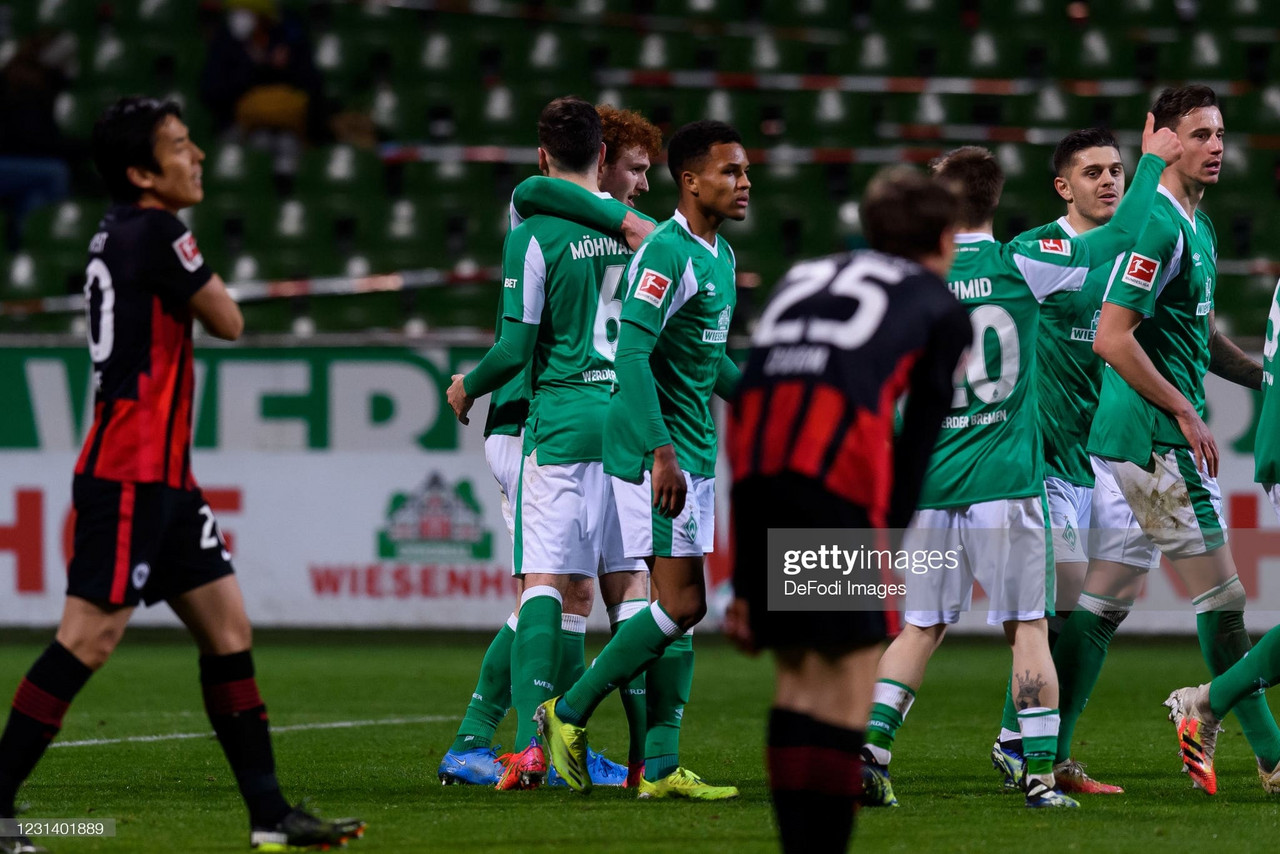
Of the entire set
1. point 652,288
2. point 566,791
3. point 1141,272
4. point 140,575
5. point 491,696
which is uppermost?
point 1141,272

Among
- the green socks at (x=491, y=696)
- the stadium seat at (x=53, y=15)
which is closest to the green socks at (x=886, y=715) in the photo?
the green socks at (x=491, y=696)

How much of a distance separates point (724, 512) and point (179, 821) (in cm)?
702

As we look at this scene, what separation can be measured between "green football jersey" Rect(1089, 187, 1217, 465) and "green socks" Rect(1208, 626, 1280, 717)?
2.51 feet

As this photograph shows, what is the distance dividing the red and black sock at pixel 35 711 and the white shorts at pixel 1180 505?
3708mm

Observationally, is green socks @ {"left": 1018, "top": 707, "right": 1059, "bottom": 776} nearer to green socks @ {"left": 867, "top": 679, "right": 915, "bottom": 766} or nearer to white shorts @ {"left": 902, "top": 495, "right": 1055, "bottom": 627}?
white shorts @ {"left": 902, "top": 495, "right": 1055, "bottom": 627}

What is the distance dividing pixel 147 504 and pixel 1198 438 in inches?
134

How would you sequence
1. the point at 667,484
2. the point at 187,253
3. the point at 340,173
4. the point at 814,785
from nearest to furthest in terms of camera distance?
the point at 814,785 → the point at 187,253 → the point at 667,484 → the point at 340,173

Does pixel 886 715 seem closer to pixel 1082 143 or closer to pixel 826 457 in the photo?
pixel 826 457

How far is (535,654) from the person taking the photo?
602cm

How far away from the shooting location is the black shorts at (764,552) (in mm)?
3766

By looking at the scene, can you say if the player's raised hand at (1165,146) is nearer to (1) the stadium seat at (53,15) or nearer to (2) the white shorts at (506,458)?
(2) the white shorts at (506,458)

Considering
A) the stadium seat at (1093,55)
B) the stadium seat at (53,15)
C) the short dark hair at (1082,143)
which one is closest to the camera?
the short dark hair at (1082,143)

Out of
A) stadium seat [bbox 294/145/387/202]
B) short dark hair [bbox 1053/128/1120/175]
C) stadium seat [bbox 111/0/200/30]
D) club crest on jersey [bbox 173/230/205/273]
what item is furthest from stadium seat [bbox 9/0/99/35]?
club crest on jersey [bbox 173/230/205/273]

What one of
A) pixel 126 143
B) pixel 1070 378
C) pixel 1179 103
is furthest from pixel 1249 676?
pixel 126 143
